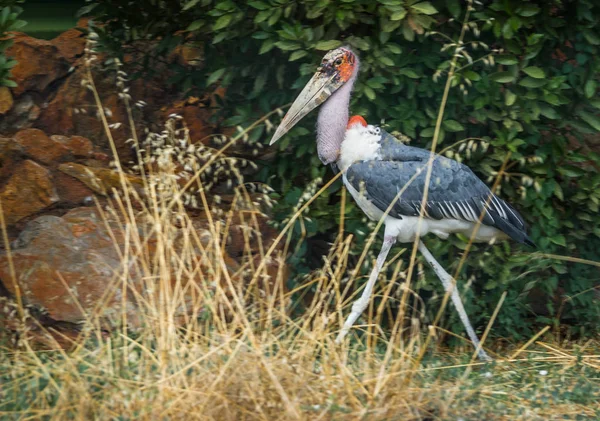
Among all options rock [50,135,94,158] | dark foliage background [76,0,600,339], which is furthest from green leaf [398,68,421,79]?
rock [50,135,94,158]

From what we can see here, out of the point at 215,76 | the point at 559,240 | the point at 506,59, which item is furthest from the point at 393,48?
the point at 559,240

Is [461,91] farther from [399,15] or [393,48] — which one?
[399,15]

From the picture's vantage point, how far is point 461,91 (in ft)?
15.7

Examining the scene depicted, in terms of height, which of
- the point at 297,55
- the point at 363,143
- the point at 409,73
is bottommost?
the point at 363,143

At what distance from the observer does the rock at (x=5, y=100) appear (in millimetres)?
5797

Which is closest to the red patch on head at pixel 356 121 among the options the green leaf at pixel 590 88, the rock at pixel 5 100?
the green leaf at pixel 590 88

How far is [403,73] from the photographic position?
466cm

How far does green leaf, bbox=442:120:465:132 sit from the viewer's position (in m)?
4.72

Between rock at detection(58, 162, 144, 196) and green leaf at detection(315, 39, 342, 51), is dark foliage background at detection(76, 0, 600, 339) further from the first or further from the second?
rock at detection(58, 162, 144, 196)

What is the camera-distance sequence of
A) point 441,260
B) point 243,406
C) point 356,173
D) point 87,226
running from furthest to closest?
point 441,260 < point 87,226 < point 356,173 < point 243,406

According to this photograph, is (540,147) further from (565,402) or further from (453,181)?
(565,402)

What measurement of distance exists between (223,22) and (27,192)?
1.33 meters

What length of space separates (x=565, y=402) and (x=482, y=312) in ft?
4.20

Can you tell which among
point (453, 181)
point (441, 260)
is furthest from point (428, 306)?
point (453, 181)
